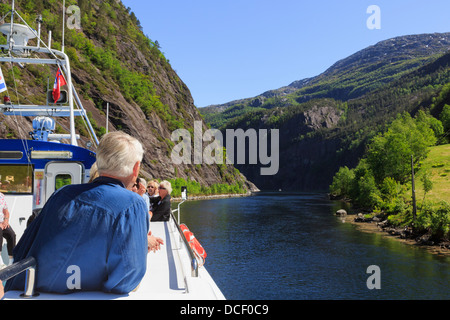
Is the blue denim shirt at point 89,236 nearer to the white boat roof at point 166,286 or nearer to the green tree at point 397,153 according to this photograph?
the white boat roof at point 166,286

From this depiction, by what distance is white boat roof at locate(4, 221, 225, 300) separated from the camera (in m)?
3.47

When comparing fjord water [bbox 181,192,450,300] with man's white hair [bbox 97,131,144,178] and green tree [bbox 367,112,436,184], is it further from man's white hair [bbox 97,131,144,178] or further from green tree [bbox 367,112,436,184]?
green tree [bbox 367,112,436,184]

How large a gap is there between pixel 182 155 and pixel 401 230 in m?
94.2

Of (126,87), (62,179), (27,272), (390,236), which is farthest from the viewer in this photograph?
(126,87)

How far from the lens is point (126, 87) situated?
120 metres

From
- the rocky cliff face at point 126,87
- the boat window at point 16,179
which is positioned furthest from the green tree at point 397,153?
the boat window at point 16,179

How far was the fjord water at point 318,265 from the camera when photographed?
23391 millimetres

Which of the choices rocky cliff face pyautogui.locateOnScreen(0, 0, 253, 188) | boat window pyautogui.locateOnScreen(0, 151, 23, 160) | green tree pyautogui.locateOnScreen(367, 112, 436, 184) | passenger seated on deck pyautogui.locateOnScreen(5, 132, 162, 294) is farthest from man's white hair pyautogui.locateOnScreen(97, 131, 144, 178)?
green tree pyautogui.locateOnScreen(367, 112, 436, 184)

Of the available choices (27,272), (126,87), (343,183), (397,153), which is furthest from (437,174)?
(126,87)

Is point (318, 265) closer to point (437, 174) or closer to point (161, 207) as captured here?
point (161, 207)

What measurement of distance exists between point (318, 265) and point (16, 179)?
2545cm

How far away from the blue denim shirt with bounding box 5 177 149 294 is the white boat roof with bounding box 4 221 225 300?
0.60 feet

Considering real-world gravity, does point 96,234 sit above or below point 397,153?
below
